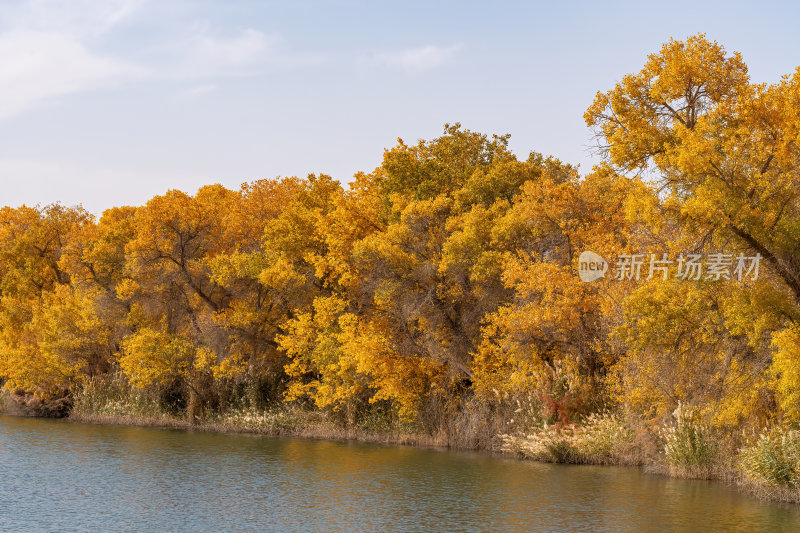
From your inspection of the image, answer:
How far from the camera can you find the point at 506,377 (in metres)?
33.8

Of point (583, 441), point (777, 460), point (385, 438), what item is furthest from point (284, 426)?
point (777, 460)

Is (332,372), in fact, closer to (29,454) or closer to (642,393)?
(29,454)

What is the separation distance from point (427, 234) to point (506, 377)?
7163mm

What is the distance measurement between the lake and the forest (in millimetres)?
2134

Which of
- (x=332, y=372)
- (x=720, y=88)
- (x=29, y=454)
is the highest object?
(x=720, y=88)

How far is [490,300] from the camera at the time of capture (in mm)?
35156

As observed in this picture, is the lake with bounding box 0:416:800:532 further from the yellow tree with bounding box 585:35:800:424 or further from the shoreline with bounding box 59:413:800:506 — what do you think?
the yellow tree with bounding box 585:35:800:424

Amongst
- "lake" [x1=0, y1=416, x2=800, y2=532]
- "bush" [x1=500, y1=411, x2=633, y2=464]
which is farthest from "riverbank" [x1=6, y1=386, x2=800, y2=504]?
"lake" [x1=0, y1=416, x2=800, y2=532]

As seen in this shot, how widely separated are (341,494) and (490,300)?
516 inches

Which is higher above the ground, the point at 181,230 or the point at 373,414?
the point at 181,230

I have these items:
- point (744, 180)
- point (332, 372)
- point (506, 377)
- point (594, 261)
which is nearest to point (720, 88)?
point (744, 180)

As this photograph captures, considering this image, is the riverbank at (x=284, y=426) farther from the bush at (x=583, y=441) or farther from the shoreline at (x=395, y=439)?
the bush at (x=583, y=441)

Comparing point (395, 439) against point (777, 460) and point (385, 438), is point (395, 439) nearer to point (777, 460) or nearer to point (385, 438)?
point (385, 438)

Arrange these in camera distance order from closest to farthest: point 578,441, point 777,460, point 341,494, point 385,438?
point 777,460 → point 341,494 → point 578,441 → point 385,438
